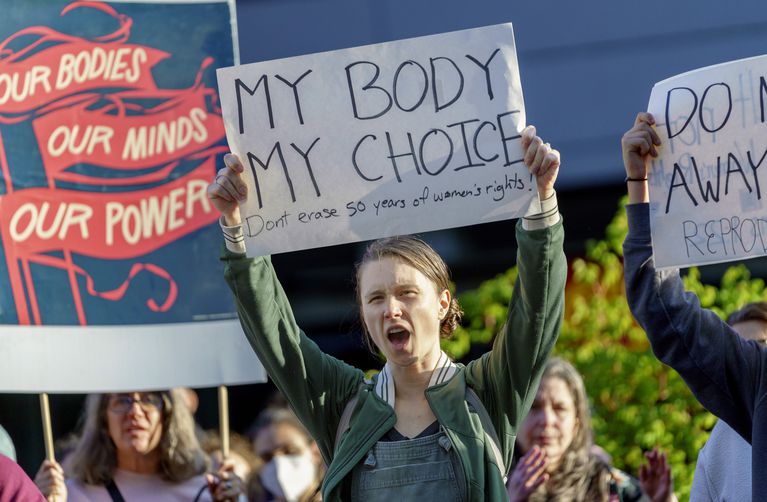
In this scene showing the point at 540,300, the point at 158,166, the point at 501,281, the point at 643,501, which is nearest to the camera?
the point at 540,300

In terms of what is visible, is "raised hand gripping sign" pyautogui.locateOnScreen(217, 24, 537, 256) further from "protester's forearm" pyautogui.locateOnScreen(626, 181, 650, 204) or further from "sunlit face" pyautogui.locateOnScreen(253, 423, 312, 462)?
"sunlit face" pyautogui.locateOnScreen(253, 423, 312, 462)

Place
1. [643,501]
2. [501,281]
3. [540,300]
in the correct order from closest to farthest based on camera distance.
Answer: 1. [540,300]
2. [643,501]
3. [501,281]

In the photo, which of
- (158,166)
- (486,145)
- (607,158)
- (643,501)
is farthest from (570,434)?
(607,158)

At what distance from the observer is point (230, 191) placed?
2.88 m

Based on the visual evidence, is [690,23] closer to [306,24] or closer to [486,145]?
[306,24]

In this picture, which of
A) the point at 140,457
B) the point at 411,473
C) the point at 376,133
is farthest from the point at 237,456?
the point at 411,473

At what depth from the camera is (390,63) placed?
301 centimetres

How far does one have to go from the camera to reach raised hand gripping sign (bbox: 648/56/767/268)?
295 cm

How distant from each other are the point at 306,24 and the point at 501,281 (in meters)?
3.30

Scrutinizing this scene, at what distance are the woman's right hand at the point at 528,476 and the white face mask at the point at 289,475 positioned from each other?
1.51 metres

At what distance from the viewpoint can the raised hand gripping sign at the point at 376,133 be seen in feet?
9.67

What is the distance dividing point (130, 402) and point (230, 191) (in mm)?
2026

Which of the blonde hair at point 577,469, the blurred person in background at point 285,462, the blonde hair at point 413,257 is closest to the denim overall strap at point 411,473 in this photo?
the blonde hair at point 413,257

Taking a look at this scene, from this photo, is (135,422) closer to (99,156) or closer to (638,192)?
(99,156)
